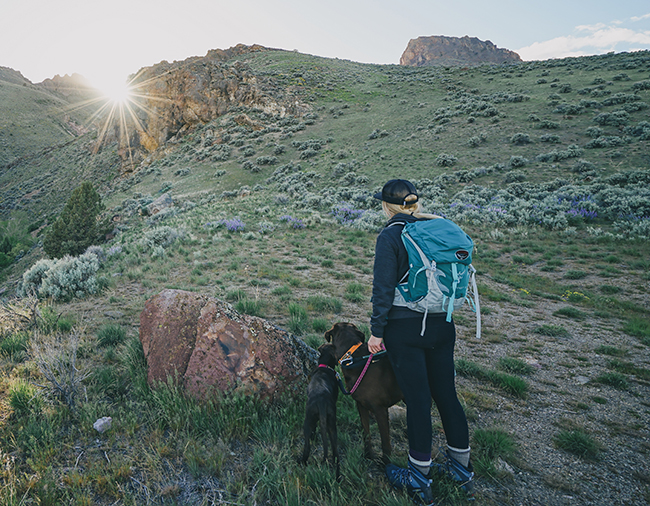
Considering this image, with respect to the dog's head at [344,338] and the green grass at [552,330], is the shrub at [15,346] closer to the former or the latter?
the dog's head at [344,338]

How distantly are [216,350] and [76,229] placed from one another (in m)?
19.4

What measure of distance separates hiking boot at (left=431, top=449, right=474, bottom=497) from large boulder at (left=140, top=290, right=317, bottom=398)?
1.58 metres

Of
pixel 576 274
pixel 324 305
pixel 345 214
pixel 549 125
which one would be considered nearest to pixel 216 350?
pixel 324 305

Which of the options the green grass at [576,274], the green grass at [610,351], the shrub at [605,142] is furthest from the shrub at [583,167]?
the green grass at [610,351]

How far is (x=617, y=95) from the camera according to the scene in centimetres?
2217

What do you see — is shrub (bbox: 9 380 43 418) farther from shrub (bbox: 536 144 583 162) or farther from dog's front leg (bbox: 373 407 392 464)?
shrub (bbox: 536 144 583 162)

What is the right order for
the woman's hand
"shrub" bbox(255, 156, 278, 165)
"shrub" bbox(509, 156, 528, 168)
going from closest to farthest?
1. the woman's hand
2. "shrub" bbox(509, 156, 528, 168)
3. "shrub" bbox(255, 156, 278, 165)

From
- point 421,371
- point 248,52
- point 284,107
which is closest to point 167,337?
point 421,371

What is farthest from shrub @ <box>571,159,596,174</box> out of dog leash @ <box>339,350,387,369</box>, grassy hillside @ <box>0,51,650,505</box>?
dog leash @ <box>339,350,387,369</box>

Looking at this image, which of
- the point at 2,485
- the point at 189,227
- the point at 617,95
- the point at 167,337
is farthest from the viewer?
the point at 617,95

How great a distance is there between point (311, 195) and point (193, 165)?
2276 centimetres

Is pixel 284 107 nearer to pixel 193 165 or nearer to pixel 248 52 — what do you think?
pixel 193 165

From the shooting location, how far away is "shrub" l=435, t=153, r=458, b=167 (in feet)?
67.7

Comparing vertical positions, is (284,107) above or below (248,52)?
below
